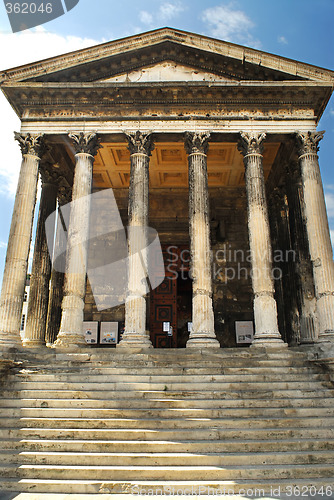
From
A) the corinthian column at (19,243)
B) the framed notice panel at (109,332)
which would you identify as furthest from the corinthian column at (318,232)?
the corinthian column at (19,243)

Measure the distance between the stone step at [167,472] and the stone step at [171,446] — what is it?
1.30ft

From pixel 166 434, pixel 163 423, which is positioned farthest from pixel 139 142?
pixel 166 434

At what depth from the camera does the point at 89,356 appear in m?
9.66

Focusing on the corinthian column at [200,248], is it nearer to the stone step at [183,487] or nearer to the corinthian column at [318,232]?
the corinthian column at [318,232]

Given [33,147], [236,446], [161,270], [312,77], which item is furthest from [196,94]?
[236,446]

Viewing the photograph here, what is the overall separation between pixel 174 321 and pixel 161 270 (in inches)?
90.4

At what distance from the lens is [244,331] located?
15.4 m

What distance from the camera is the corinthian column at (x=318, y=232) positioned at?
10812mm

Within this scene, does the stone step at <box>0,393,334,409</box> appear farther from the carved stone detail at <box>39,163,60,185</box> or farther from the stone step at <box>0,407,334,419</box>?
the carved stone detail at <box>39,163,60,185</box>

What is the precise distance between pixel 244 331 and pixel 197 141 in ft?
25.4

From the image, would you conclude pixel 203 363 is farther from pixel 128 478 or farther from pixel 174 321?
pixel 174 321

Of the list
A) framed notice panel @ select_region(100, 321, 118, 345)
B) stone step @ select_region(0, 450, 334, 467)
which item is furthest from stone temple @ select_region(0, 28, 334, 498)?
framed notice panel @ select_region(100, 321, 118, 345)

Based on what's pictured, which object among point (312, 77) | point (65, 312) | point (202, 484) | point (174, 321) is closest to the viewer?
point (202, 484)

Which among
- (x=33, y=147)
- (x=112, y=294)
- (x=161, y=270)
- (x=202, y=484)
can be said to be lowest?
(x=202, y=484)
